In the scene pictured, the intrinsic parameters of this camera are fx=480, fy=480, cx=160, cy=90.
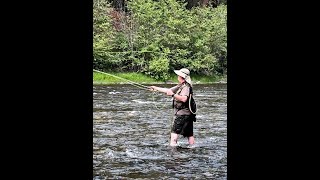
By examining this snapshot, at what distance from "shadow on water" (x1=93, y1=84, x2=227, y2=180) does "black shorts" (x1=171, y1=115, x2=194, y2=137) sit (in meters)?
0.38

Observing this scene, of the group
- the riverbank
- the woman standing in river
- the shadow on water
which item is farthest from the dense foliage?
the woman standing in river

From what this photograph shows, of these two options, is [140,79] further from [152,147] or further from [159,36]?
[152,147]

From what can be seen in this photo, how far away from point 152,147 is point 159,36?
94.9 feet

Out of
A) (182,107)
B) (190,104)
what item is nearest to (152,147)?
(182,107)

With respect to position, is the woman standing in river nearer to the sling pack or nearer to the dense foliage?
the sling pack

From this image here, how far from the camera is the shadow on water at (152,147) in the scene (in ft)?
24.0

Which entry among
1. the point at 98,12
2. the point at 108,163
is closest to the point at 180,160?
the point at 108,163
